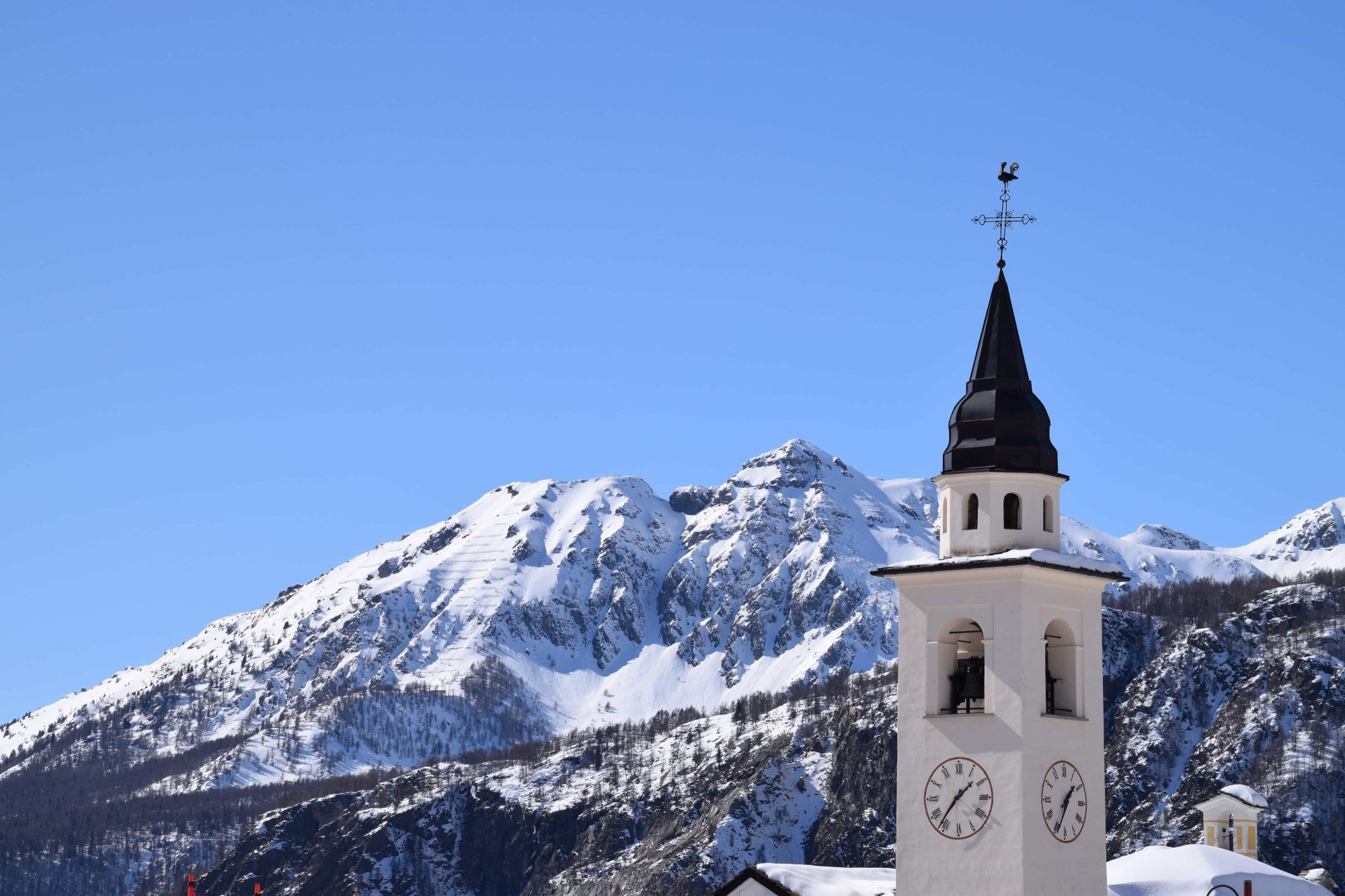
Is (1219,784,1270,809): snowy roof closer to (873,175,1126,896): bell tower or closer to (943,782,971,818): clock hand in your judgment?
(873,175,1126,896): bell tower

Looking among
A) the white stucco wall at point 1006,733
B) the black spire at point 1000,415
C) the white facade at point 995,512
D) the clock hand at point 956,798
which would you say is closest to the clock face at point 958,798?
the clock hand at point 956,798

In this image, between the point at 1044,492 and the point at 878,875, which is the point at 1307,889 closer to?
the point at 878,875

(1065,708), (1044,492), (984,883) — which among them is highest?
(1044,492)

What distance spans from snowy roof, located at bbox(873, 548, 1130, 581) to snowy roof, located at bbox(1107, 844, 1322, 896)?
39954mm

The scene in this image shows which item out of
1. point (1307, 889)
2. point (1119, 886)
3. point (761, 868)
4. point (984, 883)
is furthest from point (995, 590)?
point (1307, 889)

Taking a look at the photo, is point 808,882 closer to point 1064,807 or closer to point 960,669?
point 960,669

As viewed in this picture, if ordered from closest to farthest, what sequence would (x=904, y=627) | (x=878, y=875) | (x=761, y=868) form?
(x=904, y=627)
(x=761, y=868)
(x=878, y=875)

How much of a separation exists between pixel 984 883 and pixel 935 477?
35.8 feet

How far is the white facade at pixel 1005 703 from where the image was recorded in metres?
59.2

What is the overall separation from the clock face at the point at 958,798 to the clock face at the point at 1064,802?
4.71 feet

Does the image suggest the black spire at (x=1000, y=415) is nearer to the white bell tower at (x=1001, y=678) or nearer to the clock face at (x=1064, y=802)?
the white bell tower at (x=1001, y=678)

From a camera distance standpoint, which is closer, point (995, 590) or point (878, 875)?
point (995, 590)

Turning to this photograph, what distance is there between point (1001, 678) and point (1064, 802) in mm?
3624

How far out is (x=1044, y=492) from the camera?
62.5 metres
